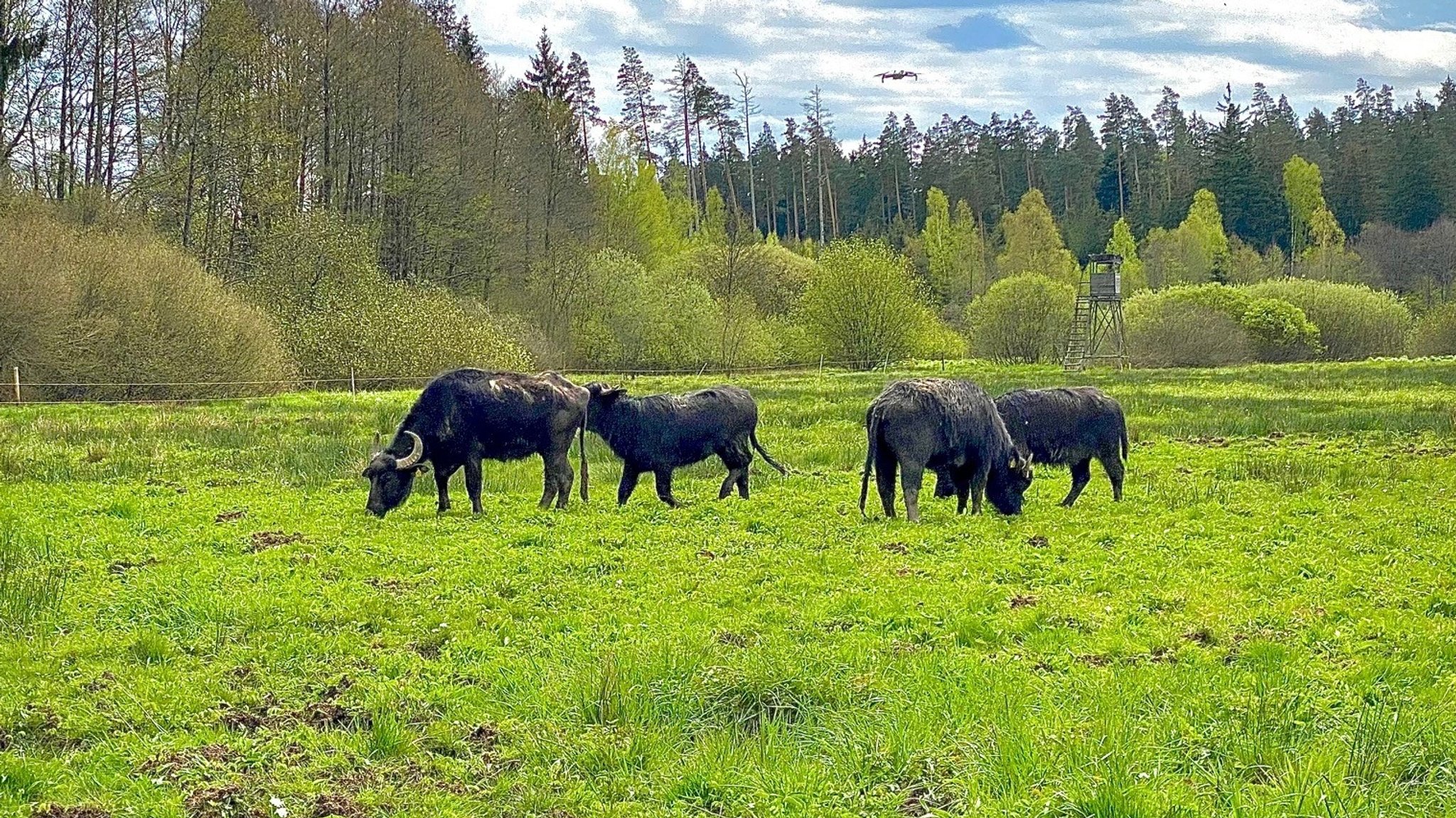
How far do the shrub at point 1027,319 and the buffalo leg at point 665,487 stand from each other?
50660 mm

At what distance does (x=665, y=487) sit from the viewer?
16297 mm

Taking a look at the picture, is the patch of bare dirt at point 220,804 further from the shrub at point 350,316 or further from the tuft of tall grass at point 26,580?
the shrub at point 350,316

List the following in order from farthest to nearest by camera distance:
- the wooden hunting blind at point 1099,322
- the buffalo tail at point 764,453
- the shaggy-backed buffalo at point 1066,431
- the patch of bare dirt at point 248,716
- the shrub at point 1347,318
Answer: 1. the shrub at point 1347,318
2. the wooden hunting blind at point 1099,322
3. the buffalo tail at point 764,453
4. the shaggy-backed buffalo at point 1066,431
5. the patch of bare dirt at point 248,716

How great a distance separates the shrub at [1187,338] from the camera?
2365 inches

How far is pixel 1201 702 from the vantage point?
22.6 ft

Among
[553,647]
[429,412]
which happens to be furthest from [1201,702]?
[429,412]

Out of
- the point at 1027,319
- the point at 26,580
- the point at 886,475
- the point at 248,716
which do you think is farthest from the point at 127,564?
the point at 1027,319

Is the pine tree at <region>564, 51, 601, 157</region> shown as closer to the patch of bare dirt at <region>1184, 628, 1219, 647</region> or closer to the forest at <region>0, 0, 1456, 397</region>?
the forest at <region>0, 0, 1456, 397</region>

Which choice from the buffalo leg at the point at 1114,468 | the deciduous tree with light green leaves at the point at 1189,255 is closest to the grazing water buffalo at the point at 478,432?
the buffalo leg at the point at 1114,468

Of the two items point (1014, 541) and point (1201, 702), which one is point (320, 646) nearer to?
point (1201, 702)

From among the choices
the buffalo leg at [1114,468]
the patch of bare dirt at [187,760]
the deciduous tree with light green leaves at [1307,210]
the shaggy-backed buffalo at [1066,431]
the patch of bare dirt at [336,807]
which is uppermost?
the deciduous tree with light green leaves at [1307,210]

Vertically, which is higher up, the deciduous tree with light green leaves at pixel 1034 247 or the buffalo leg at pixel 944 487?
the deciduous tree with light green leaves at pixel 1034 247

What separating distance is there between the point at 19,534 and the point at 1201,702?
38.3ft

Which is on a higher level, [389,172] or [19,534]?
[389,172]
